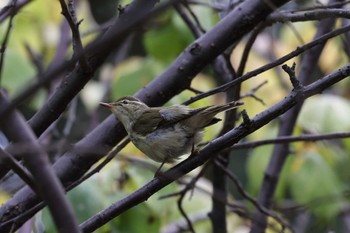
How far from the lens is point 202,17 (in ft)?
7.66

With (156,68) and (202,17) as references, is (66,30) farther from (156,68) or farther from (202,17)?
(202,17)

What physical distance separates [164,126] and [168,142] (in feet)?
0.21

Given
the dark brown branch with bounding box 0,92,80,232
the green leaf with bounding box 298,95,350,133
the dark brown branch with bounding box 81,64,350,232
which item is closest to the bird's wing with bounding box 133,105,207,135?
the dark brown branch with bounding box 81,64,350,232

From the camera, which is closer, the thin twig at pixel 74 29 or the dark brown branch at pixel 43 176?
the dark brown branch at pixel 43 176

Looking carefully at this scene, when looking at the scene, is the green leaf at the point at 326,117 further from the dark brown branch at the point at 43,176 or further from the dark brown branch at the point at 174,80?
the dark brown branch at the point at 43,176

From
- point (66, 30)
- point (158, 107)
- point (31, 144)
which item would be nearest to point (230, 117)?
point (158, 107)

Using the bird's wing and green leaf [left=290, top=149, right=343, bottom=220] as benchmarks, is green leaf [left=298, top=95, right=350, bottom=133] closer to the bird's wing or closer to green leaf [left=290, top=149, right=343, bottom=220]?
green leaf [left=290, top=149, right=343, bottom=220]

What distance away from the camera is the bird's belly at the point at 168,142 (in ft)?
5.65

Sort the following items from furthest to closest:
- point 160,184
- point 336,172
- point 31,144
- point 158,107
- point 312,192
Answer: point 336,172
point 312,192
point 158,107
point 160,184
point 31,144

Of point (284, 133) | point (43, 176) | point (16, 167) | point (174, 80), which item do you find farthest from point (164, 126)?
point (43, 176)

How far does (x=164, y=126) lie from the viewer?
70.4 inches

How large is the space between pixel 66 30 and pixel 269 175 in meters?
1.08

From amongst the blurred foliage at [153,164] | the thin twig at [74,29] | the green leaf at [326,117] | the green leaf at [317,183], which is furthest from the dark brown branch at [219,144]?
the green leaf at [326,117]

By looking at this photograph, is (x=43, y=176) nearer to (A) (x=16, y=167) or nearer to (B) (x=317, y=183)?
(A) (x=16, y=167)
